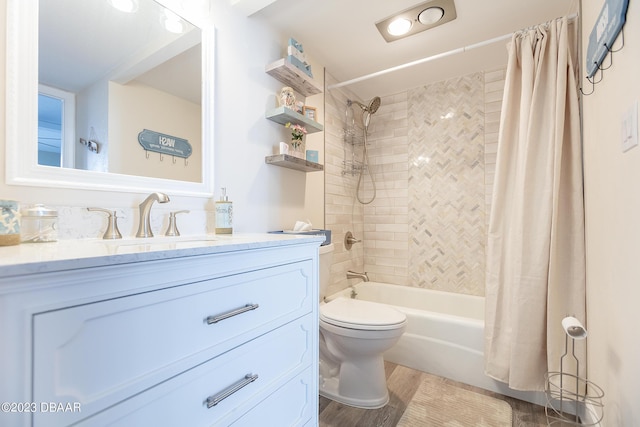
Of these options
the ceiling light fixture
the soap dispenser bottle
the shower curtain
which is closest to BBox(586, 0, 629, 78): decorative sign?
the shower curtain

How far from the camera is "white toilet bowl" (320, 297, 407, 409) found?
59.4 inches

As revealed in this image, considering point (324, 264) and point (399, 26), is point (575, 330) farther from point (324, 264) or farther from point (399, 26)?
point (399, 26)

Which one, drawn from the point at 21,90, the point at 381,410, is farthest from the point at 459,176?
the point at 21,90

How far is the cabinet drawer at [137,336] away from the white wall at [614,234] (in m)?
1.18

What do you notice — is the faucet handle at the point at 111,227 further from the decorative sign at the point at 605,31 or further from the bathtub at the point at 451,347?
the decorative sign at the point at 605,31

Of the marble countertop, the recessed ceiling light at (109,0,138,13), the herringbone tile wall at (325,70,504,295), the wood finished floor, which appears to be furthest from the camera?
the herringbone tile wall at (325,70,504,295)

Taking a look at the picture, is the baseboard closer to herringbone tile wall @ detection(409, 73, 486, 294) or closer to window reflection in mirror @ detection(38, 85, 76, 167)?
herringbone tile wall @ detection(409, 73, 486, 294)

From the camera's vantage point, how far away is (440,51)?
2.06 m

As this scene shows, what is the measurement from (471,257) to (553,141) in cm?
110

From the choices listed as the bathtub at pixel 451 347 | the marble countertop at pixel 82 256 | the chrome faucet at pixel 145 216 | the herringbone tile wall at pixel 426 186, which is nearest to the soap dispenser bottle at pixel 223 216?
the chrome faucet at pixel 145 216

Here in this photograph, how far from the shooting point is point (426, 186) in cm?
251

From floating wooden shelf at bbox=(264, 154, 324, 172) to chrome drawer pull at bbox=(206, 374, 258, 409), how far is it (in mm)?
1114

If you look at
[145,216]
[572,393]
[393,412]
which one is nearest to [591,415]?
[572,393]

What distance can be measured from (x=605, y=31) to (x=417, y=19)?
97cm
